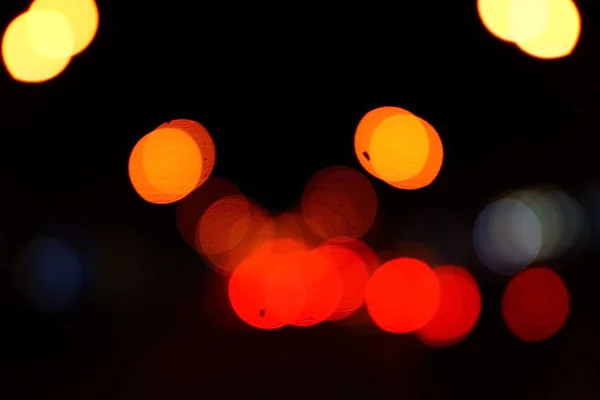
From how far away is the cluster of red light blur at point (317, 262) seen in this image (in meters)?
3.14

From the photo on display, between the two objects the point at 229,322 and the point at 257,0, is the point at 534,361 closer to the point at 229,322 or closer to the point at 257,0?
the point at 229,322

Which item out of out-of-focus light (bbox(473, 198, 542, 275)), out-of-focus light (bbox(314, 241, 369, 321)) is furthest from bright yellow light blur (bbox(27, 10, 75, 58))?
out-of-focus light (bbox(314, 241, 369, 321))

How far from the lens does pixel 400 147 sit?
3.14 meters

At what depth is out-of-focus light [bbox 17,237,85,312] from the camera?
8.92 ft

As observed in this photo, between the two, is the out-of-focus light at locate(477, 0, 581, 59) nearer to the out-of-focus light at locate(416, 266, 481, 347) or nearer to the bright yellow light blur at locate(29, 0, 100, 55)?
the bright yellow light blur at locate(29, 0, 100, 55)

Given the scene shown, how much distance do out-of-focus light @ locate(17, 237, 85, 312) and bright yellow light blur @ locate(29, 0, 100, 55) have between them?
680 millimetres

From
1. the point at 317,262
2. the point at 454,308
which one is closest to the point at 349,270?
the point at 317,262

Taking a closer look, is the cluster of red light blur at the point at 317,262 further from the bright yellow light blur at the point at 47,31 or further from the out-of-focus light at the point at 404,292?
the bright yellow light blur at the point at 47,31

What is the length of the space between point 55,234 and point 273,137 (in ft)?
3.82

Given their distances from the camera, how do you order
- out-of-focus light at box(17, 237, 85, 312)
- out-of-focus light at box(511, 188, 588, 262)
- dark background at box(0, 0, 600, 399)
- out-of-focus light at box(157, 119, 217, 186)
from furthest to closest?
1. out-of-focus light at box(157, 119, 217, 186)
2. out-of-focus light at box(511, 188, 588, 262)
3. out-of-focus light at box(17, 237, 85, 312)
4. dark background at box(0, 0, 600, 399)

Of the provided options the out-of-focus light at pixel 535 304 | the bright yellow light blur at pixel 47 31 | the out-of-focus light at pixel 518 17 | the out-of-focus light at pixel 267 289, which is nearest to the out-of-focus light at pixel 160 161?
the out-of-focus light at pixel 267 289

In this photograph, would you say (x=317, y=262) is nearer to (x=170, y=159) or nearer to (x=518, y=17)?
(x=170, y=159)

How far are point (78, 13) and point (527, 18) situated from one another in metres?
1.24

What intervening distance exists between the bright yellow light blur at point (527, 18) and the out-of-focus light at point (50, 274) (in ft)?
5.23
